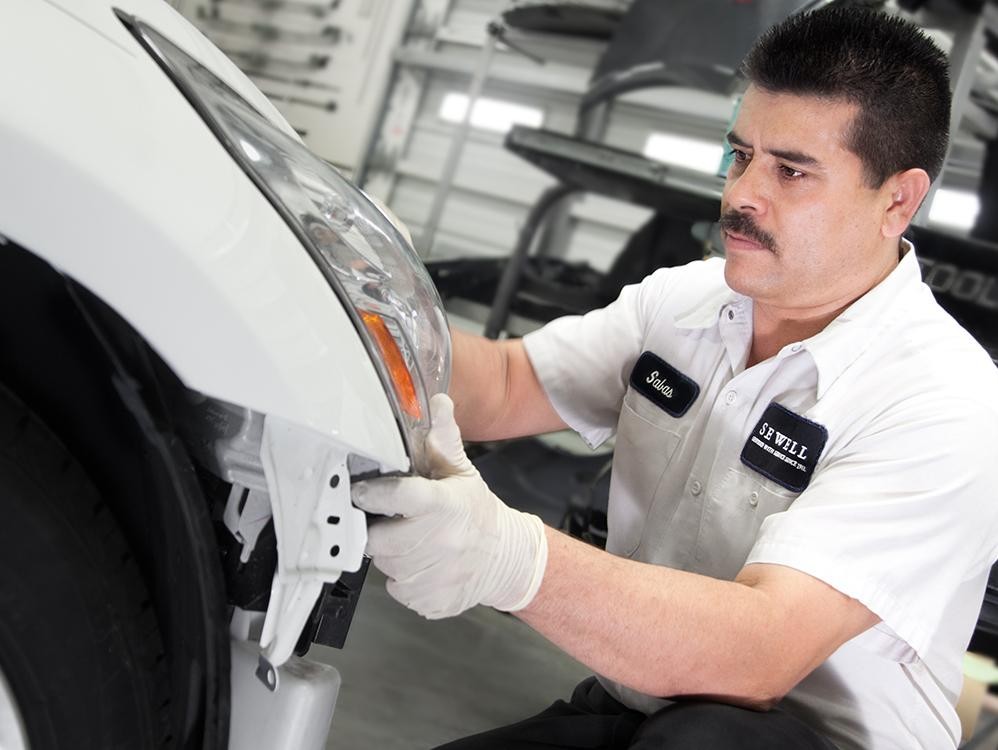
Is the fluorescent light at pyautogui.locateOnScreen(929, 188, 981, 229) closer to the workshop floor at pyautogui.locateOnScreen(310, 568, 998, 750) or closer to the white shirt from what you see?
the workshop floor at pyautogui.locateOnScreen(310, 568, 998, 750)

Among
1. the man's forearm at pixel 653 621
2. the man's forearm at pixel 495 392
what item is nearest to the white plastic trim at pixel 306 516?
the man's forearm at pixel 653 621

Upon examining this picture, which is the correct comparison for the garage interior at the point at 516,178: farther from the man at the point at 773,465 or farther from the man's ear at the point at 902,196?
the man's ear at the point at 902,196

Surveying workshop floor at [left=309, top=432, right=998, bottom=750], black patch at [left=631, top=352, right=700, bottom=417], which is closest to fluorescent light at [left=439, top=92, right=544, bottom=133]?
workshop floor at [left=309, top=432, right=998, bottom=750]

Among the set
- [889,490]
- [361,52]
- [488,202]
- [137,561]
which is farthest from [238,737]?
[361,52]

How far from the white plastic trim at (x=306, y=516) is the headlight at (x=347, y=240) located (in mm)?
69

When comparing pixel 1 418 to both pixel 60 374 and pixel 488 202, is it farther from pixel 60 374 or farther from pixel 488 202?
pixel 488 202

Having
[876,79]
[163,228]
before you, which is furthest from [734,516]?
[163,228]

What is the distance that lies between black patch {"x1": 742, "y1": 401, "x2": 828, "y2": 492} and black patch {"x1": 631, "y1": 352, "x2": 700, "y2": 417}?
14 cm

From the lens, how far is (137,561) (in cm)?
74

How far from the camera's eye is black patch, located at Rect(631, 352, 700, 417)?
4.07ft

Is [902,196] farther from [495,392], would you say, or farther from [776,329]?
[495,392]

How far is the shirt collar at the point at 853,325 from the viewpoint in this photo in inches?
43.2

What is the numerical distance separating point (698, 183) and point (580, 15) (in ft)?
5.45

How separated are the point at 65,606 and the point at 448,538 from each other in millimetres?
298
